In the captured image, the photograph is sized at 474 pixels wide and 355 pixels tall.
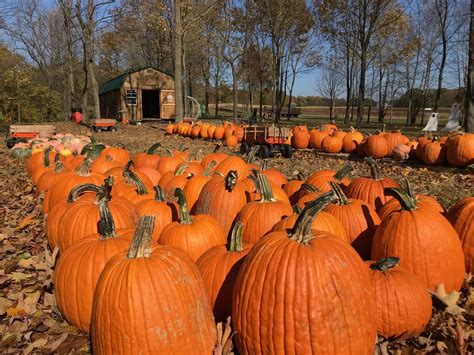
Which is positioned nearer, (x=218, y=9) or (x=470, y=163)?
(x=470, y=163)

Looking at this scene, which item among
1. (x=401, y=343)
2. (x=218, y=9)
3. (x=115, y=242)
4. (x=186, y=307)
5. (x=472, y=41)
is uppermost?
(x=218, y=9)

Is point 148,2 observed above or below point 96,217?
above

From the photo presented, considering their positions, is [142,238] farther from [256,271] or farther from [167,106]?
[167,106]

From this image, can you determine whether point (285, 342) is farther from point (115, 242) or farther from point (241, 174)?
point (241, 174)

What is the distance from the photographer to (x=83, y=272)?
2529mm

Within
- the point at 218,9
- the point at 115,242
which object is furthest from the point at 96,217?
the point at 218,9

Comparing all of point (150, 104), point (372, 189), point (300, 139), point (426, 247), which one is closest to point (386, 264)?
point (426, 247)

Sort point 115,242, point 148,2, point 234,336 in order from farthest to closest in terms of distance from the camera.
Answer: point 148,2, point 115,242, point 234,336

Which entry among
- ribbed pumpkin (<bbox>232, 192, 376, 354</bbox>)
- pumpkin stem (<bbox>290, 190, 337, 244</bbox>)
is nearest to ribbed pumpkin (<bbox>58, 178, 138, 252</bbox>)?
ribbed pumpkin (<bbox>232, 192, 376, 354</bbox>)

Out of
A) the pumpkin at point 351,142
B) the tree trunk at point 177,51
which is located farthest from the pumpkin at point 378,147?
the tree trunk at point 177,51

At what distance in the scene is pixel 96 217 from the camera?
10.8 ft

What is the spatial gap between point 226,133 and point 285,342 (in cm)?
1395

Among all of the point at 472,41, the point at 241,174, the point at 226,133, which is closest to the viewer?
the point at 241,174

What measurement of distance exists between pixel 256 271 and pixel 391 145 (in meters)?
9.39
